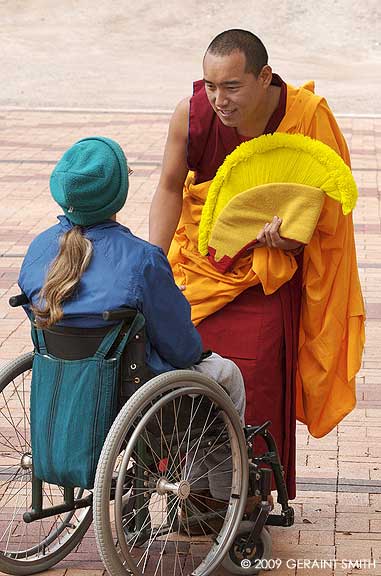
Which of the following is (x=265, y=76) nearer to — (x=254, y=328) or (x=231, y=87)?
(x=231, y=87)

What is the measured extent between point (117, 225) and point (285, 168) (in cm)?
72

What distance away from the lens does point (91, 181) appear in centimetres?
317

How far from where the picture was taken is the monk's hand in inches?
144

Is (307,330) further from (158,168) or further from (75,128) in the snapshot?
(75,128)

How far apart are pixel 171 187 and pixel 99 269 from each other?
2.47 ft

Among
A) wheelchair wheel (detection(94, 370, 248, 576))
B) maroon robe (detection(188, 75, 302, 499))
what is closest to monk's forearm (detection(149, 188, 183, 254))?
maroon robe (detection(188, 75, 302, 499))

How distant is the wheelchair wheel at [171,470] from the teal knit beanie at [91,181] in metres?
0.49

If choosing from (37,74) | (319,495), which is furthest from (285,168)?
(37,74)

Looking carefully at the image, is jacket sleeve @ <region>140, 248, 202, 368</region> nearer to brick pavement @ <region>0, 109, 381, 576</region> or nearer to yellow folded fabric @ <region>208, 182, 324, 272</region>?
yellow folded fabric @ <region>208, 182, 324, 272</region>

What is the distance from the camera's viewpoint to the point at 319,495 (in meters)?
4.26

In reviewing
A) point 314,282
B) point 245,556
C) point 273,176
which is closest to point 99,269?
point 273,176

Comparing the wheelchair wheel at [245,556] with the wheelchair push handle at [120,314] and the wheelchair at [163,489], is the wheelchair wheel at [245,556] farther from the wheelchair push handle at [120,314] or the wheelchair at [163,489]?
the wheelchair push handle at [120,314]

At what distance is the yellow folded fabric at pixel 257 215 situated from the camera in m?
3.67

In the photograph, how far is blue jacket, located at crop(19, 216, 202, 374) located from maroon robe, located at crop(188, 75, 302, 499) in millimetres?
533
